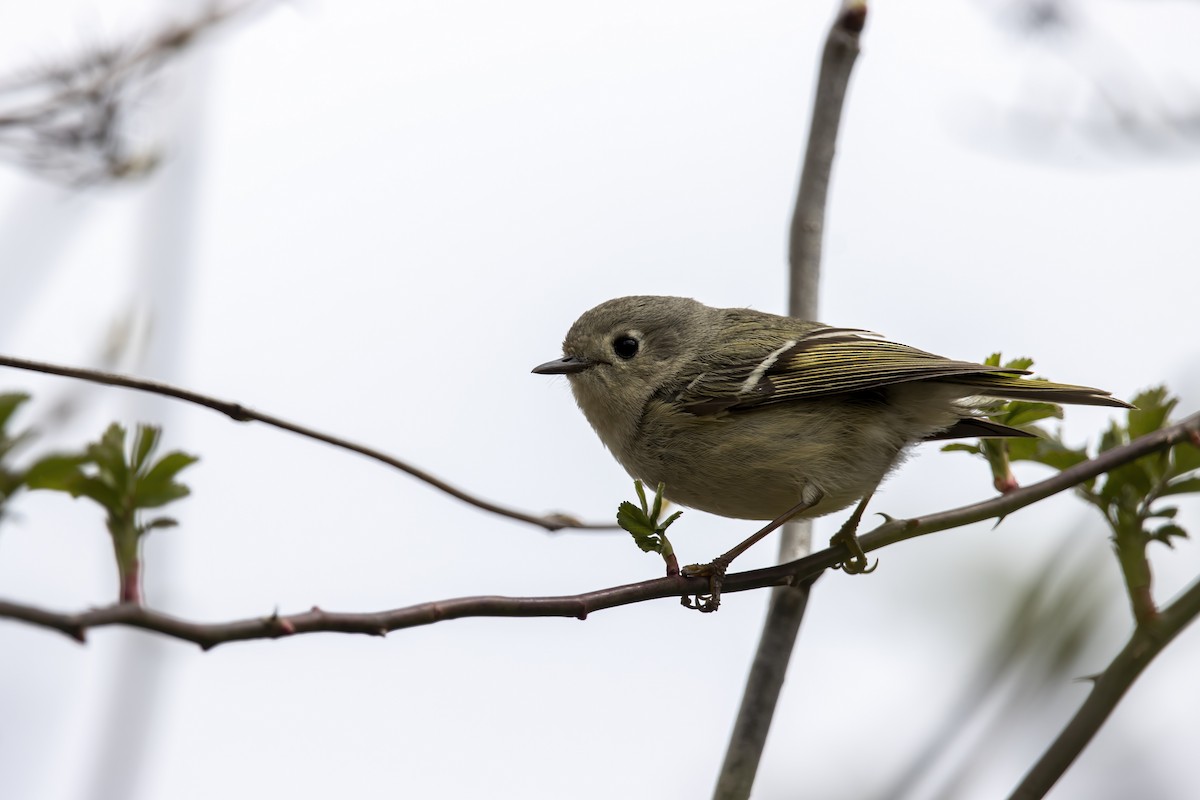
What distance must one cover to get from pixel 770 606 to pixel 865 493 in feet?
1.81

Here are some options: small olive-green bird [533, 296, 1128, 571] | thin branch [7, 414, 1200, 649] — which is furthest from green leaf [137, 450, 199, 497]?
small olive-green bird [533, 296, 1128, 571]

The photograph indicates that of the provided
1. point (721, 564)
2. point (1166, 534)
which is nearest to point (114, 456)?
point (721, 564)

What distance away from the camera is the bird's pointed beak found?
11.1 ft

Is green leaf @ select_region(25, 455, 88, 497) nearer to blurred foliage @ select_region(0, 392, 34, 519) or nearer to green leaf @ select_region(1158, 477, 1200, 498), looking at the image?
blurred foliage @ select_region(0, 392, 34, 519)

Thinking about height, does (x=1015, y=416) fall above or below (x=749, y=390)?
below

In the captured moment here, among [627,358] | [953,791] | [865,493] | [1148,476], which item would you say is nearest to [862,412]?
[865,493]

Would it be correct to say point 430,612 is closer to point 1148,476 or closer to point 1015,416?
point 1148,476

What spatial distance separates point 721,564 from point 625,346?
46.1 inches

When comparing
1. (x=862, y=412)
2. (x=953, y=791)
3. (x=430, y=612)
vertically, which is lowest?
(x=953, y=791)

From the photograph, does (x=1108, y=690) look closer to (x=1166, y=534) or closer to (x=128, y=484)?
(x=1166, y=534)

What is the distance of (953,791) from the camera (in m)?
1.42

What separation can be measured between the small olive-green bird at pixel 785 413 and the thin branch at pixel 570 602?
526 mm

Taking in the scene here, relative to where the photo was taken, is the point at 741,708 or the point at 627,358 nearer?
the point at 741,708

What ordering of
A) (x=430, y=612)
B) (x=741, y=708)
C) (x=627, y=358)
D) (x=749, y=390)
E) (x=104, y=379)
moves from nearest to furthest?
1. (x=430, y=612)
2. (x=104, y=379)
3. (x=741, y=708)
4. (x=749, y=390)
5. (x=627, y=358)
